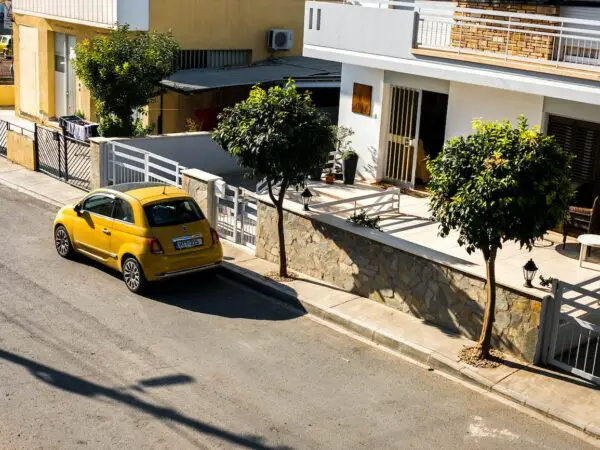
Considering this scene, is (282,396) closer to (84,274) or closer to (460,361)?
(460,361)

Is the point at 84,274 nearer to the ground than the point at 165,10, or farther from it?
nearer to the ground

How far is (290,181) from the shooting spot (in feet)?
43.6

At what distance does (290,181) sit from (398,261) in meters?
2.23

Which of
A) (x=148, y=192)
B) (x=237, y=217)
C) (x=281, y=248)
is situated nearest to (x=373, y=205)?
(x=237, y=217)

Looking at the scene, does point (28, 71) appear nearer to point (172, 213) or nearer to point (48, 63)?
point (48, 63)

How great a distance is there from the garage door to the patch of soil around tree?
2199 centimetres

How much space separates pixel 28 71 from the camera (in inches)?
1160

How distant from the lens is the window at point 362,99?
1905cm

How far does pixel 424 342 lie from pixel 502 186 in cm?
268

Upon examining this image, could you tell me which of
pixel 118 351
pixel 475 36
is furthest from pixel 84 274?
pixel 475 36

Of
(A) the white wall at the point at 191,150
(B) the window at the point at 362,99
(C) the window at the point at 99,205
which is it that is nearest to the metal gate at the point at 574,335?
(C) the window at the point at 99,205

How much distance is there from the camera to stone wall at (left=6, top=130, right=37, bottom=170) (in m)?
21.6

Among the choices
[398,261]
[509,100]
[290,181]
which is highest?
[509,100]

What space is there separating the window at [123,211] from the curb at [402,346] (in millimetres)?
1998
